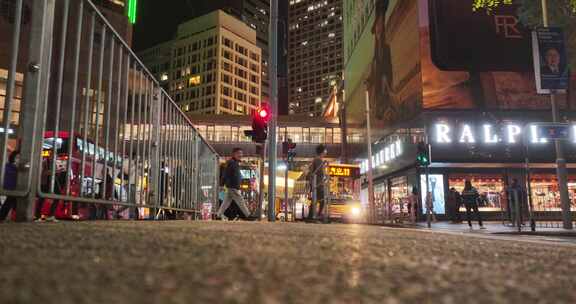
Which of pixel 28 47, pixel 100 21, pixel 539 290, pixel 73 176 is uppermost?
pixel 100 21

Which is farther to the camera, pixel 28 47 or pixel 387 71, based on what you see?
pixel 387 71

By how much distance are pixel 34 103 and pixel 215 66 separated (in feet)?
339

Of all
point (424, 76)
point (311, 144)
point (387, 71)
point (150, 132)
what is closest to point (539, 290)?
point (150, 132)

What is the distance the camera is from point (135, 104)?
598cm

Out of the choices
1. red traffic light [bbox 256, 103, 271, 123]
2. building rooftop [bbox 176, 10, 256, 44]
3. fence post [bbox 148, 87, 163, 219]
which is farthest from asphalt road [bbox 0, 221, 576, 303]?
building rooftop [bbox 176, 10, 256, 44]

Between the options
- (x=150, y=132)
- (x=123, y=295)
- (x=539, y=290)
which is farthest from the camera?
(x=150, y=132)

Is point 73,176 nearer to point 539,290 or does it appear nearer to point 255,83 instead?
point 539,290

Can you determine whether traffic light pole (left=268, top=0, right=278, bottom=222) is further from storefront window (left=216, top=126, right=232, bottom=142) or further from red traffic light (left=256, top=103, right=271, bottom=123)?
storefront window (left=216, top=126, right=232, bottom=142)

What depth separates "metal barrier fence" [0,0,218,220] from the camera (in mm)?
3014

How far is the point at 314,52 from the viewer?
138 m

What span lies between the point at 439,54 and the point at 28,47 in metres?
26.0

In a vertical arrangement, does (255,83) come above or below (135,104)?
above

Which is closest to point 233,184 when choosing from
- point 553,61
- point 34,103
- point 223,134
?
point 34,103

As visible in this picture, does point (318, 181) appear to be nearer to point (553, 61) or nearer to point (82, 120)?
point (553, 61)
